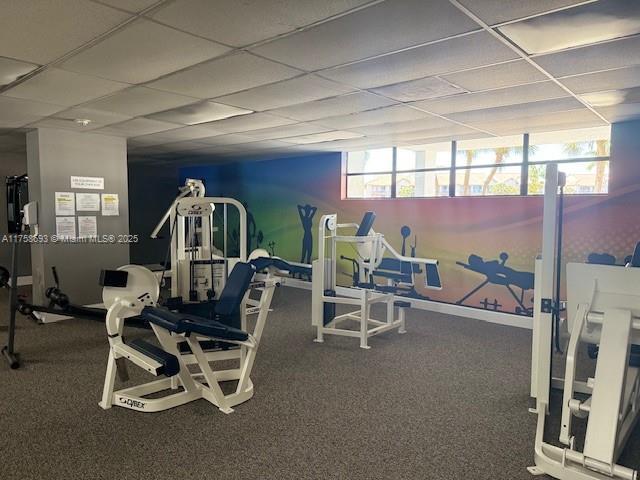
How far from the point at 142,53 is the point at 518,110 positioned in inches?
119

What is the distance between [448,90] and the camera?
3.29m

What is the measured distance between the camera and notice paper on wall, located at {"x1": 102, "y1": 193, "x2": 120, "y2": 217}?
546 cm

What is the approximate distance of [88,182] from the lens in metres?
5.31

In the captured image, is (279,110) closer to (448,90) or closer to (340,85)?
(340,85)

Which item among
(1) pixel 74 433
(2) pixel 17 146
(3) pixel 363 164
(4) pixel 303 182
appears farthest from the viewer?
(4) pixel 303 182

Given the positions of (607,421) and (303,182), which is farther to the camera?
(303,182)

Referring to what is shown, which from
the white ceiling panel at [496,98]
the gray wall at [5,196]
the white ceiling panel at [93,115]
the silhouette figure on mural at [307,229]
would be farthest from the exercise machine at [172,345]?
the gray wall at [5,196]

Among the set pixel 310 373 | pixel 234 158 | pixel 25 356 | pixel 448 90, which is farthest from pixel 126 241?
pixel 448 90

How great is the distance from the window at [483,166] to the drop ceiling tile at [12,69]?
4.42 m

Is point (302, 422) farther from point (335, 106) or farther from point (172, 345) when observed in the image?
point (335, 106)

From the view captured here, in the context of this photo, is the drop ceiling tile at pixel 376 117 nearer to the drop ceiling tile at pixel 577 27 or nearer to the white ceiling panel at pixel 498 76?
the white ceiling panel at pixel 498 76

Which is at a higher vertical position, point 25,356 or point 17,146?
point 17,146

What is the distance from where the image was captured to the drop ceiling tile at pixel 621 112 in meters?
3.73

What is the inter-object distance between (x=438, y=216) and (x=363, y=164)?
5.08ft
